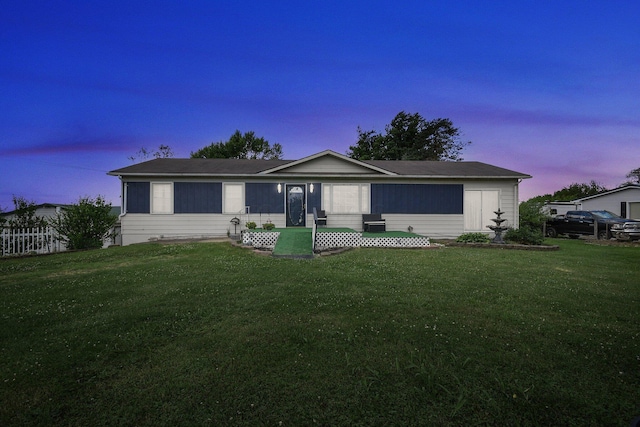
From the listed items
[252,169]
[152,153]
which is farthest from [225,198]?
[152,153]

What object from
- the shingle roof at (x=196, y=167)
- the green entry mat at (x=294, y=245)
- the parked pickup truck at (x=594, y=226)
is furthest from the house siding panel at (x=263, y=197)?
the parked pickup truck at (x=594, y=226)

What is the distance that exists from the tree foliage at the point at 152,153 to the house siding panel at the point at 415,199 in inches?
1090

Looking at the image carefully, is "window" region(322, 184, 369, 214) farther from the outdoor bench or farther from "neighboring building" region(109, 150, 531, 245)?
the outdoor bench

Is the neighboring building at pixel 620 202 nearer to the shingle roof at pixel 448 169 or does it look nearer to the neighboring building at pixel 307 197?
the shingle roof at pixel 448 169

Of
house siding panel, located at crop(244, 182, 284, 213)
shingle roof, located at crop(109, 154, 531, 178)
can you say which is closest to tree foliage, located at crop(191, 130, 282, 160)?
shingle roof, located at crop(109, 154, 531, 178)

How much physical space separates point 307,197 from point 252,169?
3.29m

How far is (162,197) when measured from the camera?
13656mm

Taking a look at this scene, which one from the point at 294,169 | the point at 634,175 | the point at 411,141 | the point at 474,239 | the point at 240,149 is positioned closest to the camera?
the point at 474,239

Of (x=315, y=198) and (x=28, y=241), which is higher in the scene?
(x=315, y=198)

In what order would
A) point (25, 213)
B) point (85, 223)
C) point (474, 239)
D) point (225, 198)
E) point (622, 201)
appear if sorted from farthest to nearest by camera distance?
point (622, 201)
point (225, 198)
point (474, 239)
point (25, 213)
point (85, 223)

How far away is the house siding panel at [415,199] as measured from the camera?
47.2 ft

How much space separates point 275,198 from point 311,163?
2.47 metres

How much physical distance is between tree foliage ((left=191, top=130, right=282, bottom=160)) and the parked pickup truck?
1139 inches

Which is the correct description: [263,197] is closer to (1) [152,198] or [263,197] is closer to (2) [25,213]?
(1) [152,198]
